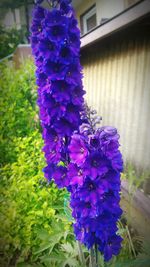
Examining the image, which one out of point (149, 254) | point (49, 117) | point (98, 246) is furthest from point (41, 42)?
point (149, 254)

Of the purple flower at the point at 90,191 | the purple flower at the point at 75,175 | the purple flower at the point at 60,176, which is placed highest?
the purple flower at the point at 75,175

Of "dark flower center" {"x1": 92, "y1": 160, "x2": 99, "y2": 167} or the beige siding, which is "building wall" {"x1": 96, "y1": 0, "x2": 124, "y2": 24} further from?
"dark flower center" {"x1": 92, "y1": 160, "x2": 99, "y2": 167}

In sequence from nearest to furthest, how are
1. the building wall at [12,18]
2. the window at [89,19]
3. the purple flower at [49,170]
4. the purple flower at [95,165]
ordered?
1. the purple flower at [95,165]
2. the purple flower at [49,170]
3. the building wall at [12,18]
4. the window at [89,19]

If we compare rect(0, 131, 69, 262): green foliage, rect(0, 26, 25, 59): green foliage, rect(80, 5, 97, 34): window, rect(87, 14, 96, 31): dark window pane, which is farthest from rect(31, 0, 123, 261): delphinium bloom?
rect(0, 26, 25, 59): green foliage

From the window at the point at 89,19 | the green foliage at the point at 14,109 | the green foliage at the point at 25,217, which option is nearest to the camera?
the green foliage at the point at 25,217

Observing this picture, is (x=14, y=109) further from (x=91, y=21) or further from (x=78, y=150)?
(x=78, y=150)

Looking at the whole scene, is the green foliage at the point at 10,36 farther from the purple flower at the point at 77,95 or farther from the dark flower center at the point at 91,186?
the dark flower center at the point at 91,186

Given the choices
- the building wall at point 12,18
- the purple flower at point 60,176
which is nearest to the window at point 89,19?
the building wall at point 12,18
